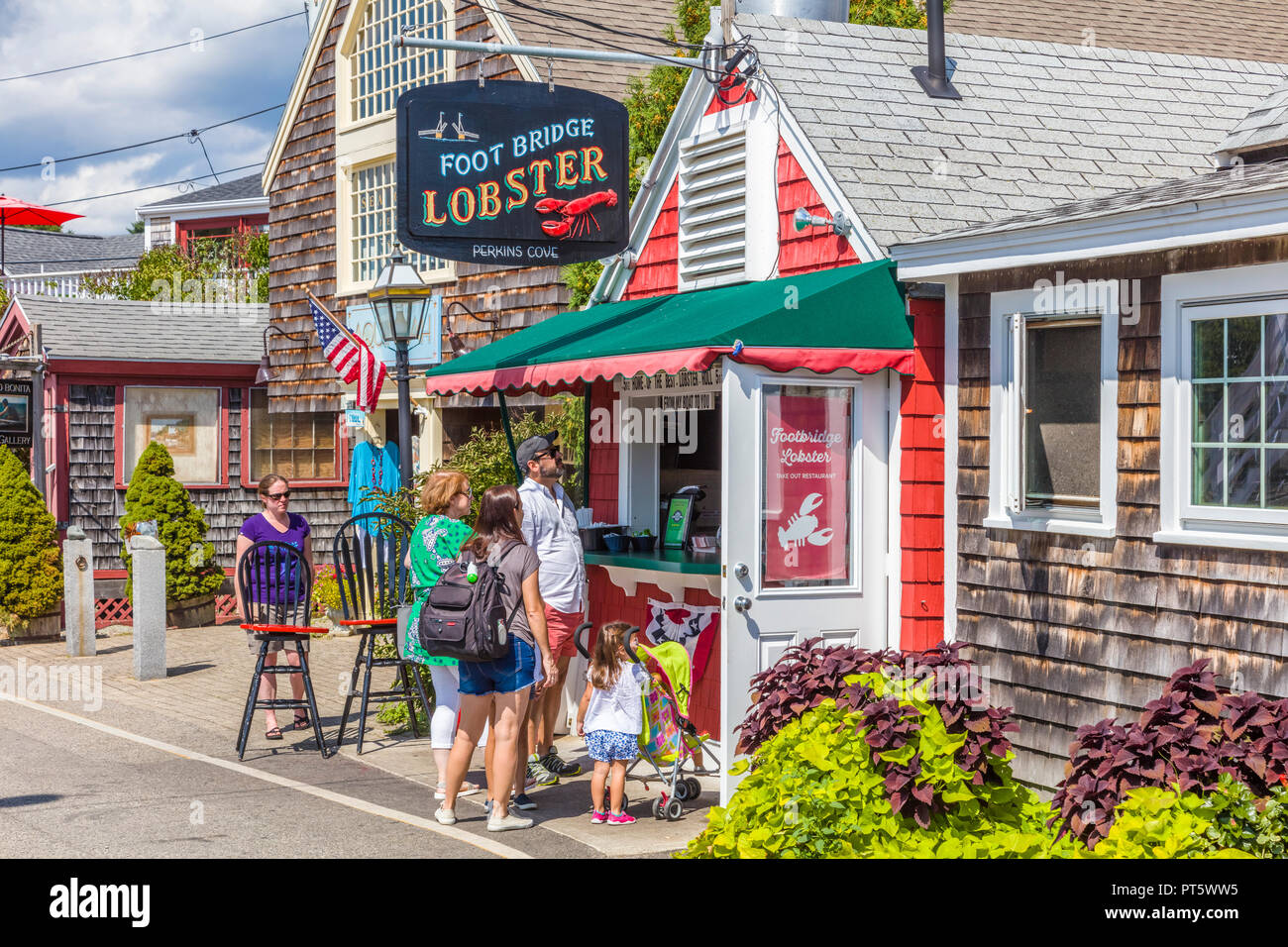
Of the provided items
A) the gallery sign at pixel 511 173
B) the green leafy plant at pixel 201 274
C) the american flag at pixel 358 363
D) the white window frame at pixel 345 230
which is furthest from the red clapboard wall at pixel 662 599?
the green leafy plant at pixel 201 274

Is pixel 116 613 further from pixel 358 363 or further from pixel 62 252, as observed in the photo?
pixel 62 252

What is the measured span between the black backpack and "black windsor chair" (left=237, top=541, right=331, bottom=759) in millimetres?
2520

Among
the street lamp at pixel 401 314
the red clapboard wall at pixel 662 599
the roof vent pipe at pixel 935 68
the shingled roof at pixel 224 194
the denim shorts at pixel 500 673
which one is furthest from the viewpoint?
the shingled roof at pixel 224 194

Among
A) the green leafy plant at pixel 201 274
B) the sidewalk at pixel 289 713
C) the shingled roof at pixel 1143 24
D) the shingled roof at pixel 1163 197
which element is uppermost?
the shingled roof at pixel 1143 24

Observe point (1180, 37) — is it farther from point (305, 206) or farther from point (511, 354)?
point (511, 354)

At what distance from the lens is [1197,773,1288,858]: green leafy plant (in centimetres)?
436

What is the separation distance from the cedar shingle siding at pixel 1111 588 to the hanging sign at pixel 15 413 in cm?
1151

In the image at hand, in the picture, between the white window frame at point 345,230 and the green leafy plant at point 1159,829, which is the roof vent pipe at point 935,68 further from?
the white window frame at point 345,230

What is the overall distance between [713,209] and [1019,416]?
9.50ft

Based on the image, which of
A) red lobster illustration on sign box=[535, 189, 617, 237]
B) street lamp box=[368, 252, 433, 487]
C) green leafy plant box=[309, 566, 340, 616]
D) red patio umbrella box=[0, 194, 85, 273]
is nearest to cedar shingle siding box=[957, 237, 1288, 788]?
red lobster illustration on sign box=[535, 189, 617, 237]

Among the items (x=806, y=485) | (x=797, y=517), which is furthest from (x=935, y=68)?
(x=797, y=517)

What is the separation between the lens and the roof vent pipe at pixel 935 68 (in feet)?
30.4

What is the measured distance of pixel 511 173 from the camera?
31.1ft
